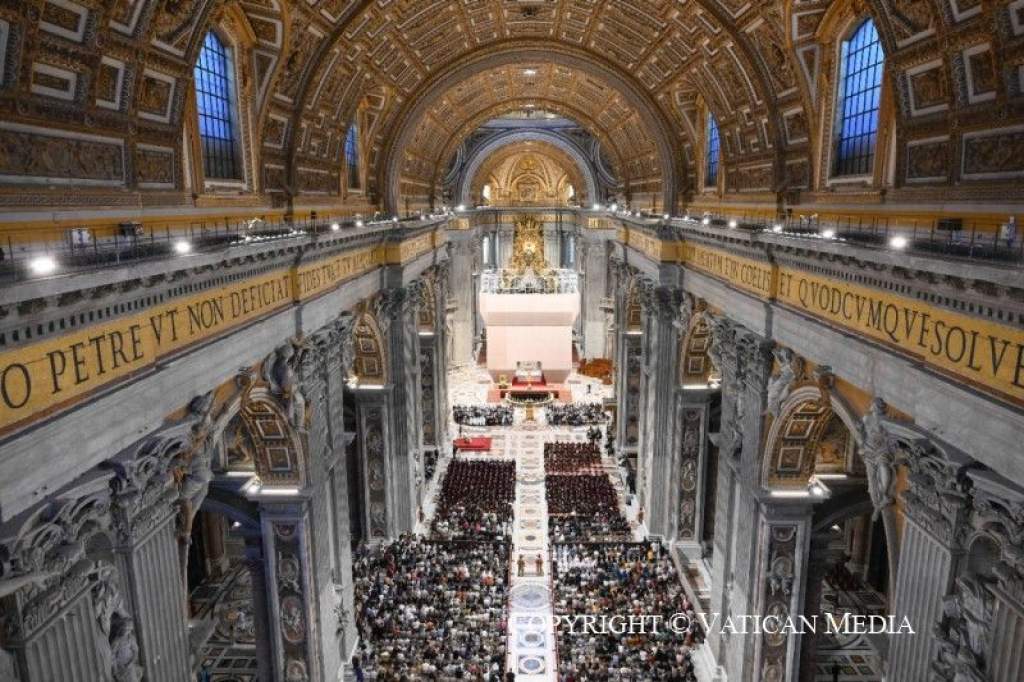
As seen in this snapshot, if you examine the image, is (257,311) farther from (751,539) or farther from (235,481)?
(751,539)

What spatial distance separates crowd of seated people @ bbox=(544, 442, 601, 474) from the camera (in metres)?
27.3

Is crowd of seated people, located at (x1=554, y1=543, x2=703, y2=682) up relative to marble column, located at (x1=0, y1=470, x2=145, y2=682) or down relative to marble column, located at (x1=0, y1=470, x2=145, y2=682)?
down

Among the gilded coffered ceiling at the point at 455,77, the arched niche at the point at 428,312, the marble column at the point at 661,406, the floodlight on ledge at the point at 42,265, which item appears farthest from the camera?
the arched niche at the point at 428,312

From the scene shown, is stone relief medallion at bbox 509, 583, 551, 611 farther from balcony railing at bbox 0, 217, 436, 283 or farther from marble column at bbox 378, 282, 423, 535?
balcony railing at bbox 0, 217, 436, 283

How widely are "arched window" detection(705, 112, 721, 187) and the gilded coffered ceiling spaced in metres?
0.59

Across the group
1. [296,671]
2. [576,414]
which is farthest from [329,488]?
[576,414]

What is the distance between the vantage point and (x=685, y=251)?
18.0 meters

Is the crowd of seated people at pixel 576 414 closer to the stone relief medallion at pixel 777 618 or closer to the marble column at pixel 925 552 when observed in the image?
the stone relief medallion at pixel 777 618

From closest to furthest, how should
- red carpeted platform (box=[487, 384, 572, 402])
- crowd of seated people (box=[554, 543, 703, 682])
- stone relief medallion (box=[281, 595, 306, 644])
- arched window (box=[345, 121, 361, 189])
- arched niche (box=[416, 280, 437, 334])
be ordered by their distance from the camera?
stone relief medallion (box=[281, 595, 306, 644])
crowd of seated people (box=[554, 543, 703, 682])
arched window (box=[345, 121, 361, 189])
arched niche (box=[416, 280, 437, 334])
red carpeted platform (box=[487, 384, 572, 402])

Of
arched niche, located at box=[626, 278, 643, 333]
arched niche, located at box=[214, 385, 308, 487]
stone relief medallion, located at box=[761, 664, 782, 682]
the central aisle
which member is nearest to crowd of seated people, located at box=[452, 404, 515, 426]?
the central aisle

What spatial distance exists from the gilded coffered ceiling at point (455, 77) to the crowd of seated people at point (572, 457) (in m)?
10.8

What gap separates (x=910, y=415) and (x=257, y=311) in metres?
8.58

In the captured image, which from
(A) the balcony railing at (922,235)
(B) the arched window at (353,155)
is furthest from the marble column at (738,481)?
(B) the arched window at (353,155)

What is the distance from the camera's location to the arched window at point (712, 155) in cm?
2005
